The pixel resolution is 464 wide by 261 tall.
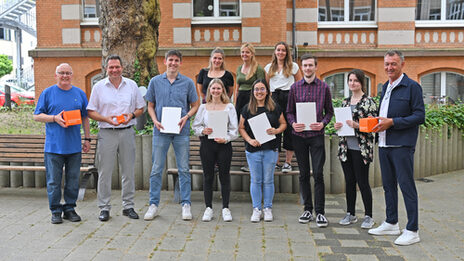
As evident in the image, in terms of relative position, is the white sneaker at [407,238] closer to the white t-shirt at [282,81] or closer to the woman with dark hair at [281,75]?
the woman with dark hair at [281,75]

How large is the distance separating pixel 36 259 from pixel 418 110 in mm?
4427

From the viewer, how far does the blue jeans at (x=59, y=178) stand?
613cm

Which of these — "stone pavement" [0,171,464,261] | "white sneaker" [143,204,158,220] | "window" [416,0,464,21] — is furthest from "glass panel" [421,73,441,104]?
"white sneaker" [143,204,158,220]

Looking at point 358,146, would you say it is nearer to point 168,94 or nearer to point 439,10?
point 168,94

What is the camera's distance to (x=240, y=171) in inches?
293

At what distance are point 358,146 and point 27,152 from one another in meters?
5.57

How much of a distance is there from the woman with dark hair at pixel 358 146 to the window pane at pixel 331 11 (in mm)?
10506

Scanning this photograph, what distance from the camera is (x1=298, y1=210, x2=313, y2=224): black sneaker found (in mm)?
6113

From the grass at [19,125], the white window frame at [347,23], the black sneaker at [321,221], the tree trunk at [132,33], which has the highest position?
the white window frame at [347,23]

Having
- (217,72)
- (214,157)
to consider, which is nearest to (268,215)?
(214,157)

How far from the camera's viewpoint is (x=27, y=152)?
8031 mm

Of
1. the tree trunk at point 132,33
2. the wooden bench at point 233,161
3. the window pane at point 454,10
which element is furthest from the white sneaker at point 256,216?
the window pane at point 454,10

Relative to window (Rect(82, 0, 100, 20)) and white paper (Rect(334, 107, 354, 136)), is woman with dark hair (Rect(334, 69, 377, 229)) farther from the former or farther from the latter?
window (Rect(82, 0, 100, 20))

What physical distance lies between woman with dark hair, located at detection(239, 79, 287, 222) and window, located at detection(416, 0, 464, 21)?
38.6ft
